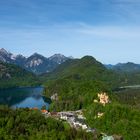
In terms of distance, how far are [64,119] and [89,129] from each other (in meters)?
16.1

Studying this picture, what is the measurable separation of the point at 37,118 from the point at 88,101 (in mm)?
67015

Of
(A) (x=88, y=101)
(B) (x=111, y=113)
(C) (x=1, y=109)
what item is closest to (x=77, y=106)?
(A) (x=88, y=101)

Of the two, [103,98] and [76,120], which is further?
[103,98]

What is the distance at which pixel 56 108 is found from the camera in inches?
6476

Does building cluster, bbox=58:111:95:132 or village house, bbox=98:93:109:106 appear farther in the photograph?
village house, bbox=98:93:109:106

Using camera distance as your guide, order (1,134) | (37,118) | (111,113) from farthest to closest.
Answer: (111,113) → (37,118) → (1,134)

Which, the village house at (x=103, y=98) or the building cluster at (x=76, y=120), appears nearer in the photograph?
the building cluster at (x=76, y=120)

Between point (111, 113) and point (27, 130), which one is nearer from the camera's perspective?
point (27, 130)

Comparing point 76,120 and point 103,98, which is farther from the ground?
point 103,98

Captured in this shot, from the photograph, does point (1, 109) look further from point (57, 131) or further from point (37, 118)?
point (57, 131)

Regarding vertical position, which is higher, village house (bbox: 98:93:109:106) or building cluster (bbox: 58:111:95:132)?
village house (bbox: 98:93:109:106)

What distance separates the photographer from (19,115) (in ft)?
352

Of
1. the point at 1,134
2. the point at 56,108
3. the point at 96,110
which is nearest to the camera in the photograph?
the point at 1,134

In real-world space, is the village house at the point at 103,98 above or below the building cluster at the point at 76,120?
above
